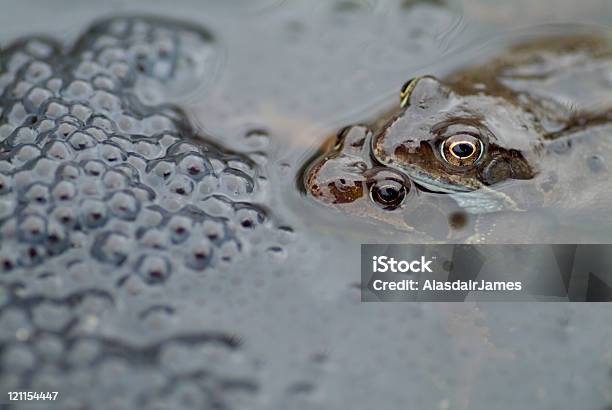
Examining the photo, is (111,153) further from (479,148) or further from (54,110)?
(479,148)

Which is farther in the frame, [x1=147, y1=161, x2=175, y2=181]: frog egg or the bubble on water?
[x1=147, y1=161, x2=175, y2=181]: frog egg

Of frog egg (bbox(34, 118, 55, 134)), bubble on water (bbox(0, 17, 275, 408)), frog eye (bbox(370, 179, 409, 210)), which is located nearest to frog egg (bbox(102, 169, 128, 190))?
bubble on water (bbox(0, 17, 275, 408))

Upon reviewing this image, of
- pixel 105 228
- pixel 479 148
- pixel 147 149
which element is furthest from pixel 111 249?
pixel 479 148

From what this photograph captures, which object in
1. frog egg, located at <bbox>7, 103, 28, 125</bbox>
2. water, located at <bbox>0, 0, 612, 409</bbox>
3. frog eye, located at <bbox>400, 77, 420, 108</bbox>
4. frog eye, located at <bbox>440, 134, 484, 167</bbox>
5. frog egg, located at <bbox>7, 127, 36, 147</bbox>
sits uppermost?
frog eye, located at <bbox>400, 77, 420, 108</bbox>

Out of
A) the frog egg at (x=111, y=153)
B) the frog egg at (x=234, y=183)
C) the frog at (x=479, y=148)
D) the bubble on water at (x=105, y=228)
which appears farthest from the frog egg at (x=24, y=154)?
the frog at (x=479, y=148)

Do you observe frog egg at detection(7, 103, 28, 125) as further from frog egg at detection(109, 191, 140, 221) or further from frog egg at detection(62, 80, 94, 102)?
frog egg at detection(109, 191, 140, 221)

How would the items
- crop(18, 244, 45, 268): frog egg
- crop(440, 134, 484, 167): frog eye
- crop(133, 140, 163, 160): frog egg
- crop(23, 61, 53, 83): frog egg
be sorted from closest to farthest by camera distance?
crop(18, 244, 45, 268): frog egg, crop(133, 140, 163, 160): frog egg, crop(440, 134, 484, 167): frog eye, crop(23, 61, 53, 83): frog egg

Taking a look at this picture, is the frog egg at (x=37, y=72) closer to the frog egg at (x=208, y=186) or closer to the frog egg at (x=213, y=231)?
the frog egg at (x=208, y=186)
